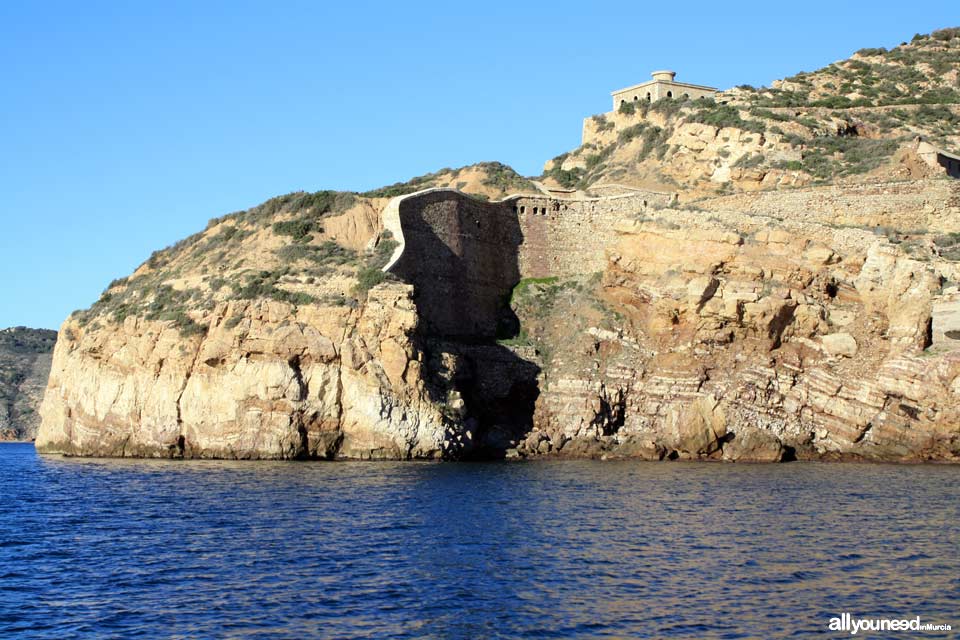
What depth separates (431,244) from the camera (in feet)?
146

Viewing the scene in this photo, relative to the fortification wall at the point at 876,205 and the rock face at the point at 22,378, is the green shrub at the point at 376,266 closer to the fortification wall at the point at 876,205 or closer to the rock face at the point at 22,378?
the fortification wall at the point at 876,205

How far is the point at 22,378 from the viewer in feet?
330

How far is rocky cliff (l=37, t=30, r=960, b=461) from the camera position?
126 feet

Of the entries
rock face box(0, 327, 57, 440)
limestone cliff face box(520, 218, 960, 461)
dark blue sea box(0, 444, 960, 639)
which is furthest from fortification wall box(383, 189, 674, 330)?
rock face box(0, 327, 57, 440)

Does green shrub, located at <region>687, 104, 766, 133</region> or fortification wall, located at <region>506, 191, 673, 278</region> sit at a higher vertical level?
green shrub, located at <region>687, 104, 766, 133</region>

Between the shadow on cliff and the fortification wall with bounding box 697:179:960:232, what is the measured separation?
30.1ft

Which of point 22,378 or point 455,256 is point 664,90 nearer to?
point 455,256

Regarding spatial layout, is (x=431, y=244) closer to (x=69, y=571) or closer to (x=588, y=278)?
(x=588, y=278)

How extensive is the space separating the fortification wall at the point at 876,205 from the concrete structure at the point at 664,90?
16.3 metres

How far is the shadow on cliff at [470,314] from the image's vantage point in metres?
40.3

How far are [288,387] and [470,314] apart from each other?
9.80 m

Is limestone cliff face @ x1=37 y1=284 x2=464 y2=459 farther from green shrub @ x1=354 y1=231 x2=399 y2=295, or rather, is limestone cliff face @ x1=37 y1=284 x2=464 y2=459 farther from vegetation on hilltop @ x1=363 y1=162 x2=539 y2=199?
vegetation on hilltop @ x1=363 y1=162 x2=539 y2=199

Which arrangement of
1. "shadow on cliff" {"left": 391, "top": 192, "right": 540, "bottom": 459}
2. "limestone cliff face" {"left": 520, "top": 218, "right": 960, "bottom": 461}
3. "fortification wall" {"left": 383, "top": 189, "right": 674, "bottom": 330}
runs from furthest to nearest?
"fortification wall" {"left": 383, "top": 189, "right": 674, "bottom": 330}
"shadow on cliff" {"left": 391, "top": 192, "right": 540, "bottom": 459}
"limestone cliff face" {"left": 520, "top": 218, "right": 960, "bottom": 461}

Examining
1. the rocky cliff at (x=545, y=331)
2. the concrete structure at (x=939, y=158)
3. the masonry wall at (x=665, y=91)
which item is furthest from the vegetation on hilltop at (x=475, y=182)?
the concrete structure at (x=939, y=158)
